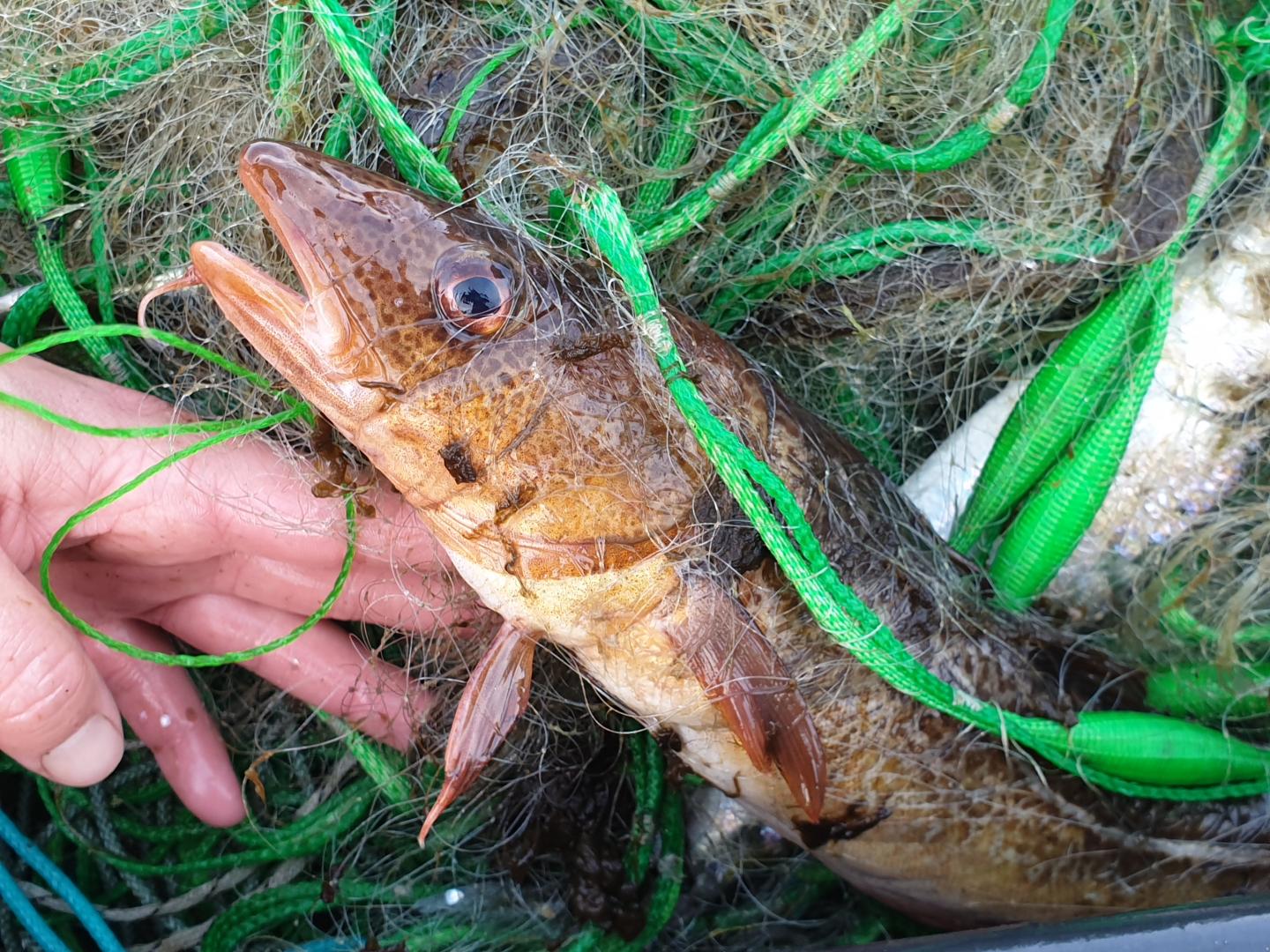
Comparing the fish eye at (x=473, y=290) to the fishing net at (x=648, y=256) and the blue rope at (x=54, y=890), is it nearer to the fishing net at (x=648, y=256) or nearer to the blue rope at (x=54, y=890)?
the fishing net at (x=648, y=256)

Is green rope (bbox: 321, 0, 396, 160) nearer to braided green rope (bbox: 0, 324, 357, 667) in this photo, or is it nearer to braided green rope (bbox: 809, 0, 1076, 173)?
braided green rope (bbox: 0, 324, 357, 667)

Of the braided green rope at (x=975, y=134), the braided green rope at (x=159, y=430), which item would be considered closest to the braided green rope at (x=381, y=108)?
the braided green rope at (x=159, y=430)

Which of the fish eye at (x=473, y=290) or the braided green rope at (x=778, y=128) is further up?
the braided green rope at (x=778, y=128)

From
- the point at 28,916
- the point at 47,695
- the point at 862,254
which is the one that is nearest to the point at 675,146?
the point at 862,254

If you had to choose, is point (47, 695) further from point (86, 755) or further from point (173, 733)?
point (173, 733)

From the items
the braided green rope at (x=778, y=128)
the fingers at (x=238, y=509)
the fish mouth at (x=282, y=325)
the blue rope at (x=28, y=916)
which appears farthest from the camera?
the blue rope at (x=28, y=916)

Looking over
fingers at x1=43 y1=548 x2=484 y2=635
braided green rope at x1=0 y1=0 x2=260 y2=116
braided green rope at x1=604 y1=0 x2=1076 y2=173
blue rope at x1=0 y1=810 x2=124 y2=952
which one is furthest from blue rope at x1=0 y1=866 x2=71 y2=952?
braided green rope at x1=604 y1=0 x2=1076 y2=173

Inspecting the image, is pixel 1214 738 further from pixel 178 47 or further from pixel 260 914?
pixel 178 47
